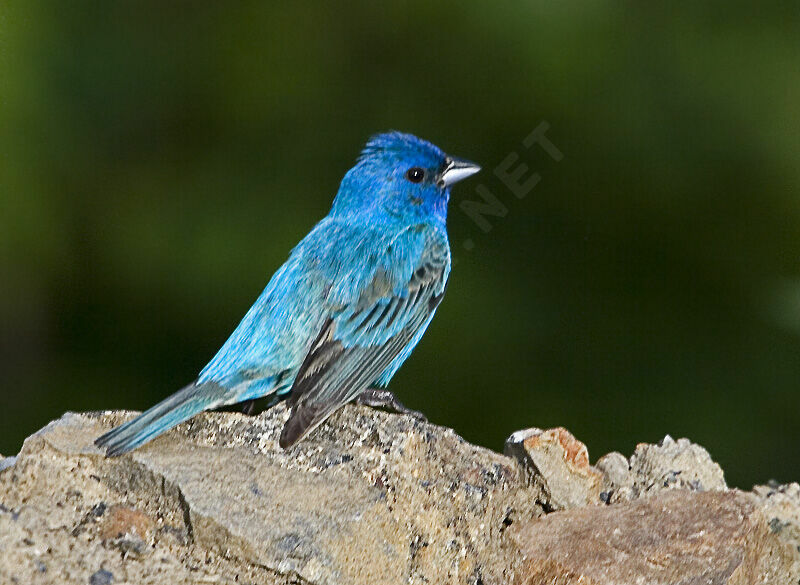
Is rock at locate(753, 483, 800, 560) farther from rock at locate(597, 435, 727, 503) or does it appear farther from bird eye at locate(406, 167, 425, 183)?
bird eye at locate(406, 167, 425, 183)

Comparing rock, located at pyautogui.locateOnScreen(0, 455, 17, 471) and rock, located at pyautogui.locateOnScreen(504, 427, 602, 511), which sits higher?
rock, located at pyautogui.locateOnScreen(504, 427, 602, 511)

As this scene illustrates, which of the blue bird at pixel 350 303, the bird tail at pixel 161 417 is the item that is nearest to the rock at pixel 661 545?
the blue bird at pixel 350 303

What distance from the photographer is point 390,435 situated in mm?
3311

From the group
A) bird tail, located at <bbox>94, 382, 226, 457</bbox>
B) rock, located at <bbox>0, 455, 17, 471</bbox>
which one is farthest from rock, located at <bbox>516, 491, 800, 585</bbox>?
rock, located at <bbox>0, 455, 17, 471</bbox>

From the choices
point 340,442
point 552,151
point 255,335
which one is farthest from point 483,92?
point 340,442

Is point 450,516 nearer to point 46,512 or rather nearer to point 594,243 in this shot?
point 46,512

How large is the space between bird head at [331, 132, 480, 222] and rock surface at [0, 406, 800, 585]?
1.34 metres

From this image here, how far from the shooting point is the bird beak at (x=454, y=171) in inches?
188

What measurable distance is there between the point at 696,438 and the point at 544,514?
267 centimetres

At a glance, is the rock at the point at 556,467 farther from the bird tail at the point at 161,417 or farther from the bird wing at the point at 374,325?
the bird tail at the point at 161,417

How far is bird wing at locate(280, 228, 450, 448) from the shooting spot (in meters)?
3.72

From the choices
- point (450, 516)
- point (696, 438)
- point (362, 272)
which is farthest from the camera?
point (696, 438)

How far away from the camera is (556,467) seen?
3.46 metres

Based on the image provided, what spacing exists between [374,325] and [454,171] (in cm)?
91
